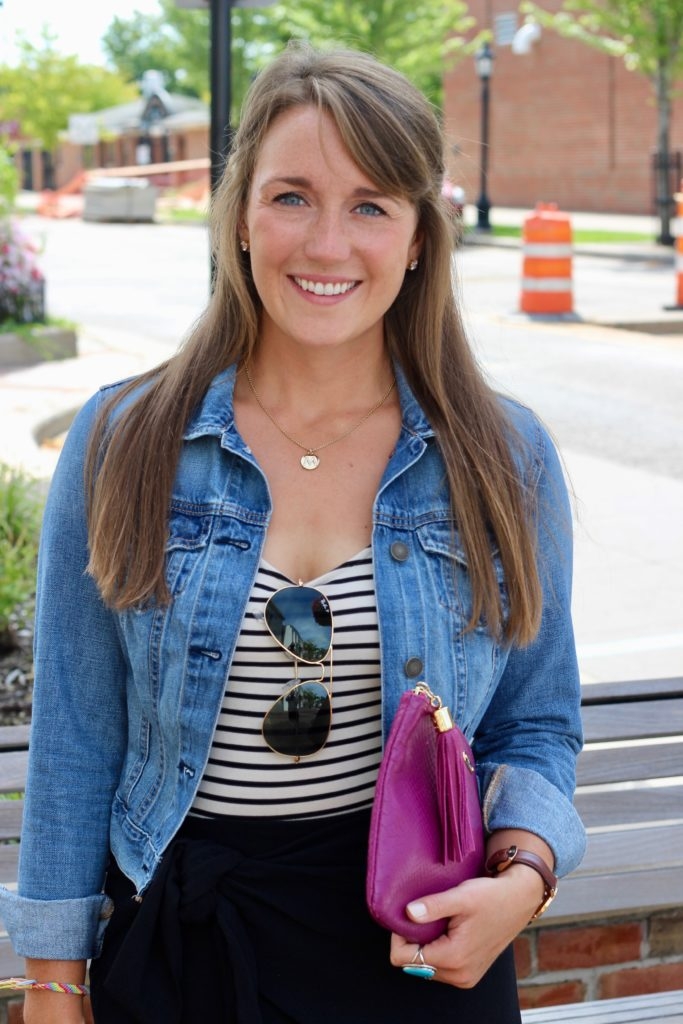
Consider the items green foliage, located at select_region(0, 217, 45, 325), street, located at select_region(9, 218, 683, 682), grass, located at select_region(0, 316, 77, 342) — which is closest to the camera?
street, located at select_region(9, 218, 683, 682)

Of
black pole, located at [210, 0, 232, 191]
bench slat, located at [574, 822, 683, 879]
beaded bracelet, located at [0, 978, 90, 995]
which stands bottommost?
bench slat, located at [574, 822, 683, 879]

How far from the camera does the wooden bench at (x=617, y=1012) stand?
271 cm

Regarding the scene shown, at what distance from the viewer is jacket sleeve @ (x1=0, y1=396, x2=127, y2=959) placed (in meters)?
1.89

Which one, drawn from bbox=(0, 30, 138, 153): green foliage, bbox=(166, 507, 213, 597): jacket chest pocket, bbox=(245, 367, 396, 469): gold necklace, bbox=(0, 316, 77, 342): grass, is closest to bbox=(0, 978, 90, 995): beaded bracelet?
bbox=(166, 507, 213, 597): jacket chest pocket

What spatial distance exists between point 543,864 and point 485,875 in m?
0.08

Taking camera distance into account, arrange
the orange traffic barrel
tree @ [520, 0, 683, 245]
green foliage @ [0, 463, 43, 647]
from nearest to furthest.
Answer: green foliage @ [0, 463, 43, 647]
the orange traffic barrel
tree @ [520, 0, 683, 245]

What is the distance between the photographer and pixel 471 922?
5.81ft

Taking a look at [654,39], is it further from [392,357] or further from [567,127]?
[392,357]

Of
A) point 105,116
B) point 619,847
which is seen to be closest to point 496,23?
point 105,116

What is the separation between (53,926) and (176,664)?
1.33 ft

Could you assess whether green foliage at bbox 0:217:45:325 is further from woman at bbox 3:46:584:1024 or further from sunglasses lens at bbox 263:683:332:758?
sunglasses lens at bbox 263:683:332:758

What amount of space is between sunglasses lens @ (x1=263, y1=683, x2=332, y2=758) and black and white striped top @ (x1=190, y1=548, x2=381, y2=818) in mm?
16

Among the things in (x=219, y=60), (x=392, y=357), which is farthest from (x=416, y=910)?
(x=219, y=60)

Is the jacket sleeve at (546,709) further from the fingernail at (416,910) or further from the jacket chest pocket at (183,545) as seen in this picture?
the jacket chest pocket at (183,545)
